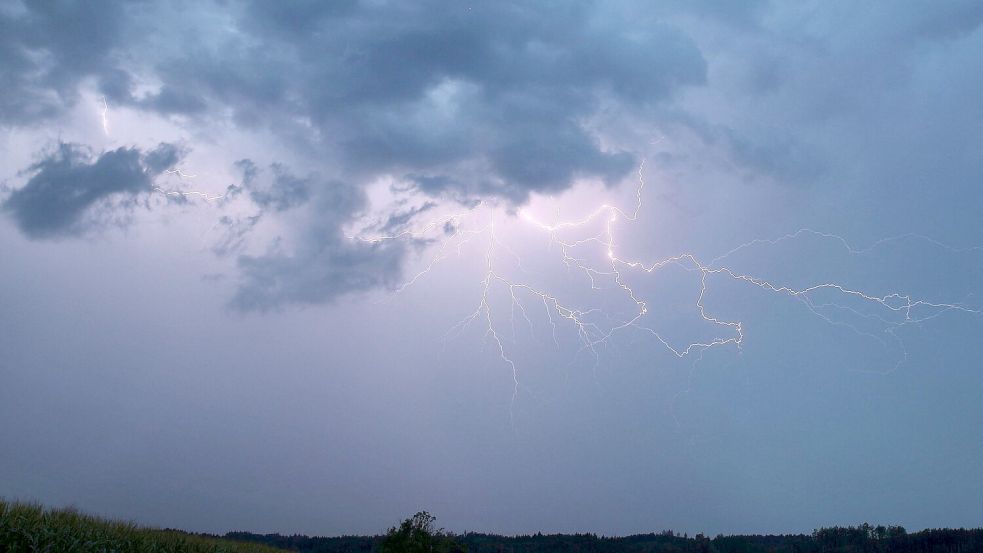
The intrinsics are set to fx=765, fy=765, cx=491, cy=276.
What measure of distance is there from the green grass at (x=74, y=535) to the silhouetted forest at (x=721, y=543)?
4878 centimetres

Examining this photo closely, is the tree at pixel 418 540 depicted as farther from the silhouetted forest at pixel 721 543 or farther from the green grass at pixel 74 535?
the silhouetted forest at pixel 721 543

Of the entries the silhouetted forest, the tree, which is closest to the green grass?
the tree

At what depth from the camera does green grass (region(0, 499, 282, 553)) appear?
11.6 metres

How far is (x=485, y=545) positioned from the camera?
71.8 m

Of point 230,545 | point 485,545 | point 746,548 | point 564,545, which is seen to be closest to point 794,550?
point 746,548

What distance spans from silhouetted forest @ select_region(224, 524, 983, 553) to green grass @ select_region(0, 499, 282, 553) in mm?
48780

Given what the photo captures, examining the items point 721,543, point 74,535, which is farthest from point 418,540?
point 721,543

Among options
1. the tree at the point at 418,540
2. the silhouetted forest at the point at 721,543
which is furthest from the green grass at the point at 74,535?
the silhouetted forest at the point at 721,543

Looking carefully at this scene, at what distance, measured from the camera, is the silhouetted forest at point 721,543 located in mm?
61219

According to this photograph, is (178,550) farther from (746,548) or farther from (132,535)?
(746,548)

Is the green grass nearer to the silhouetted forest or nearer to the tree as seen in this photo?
the tree

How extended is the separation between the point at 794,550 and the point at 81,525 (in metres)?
70.3

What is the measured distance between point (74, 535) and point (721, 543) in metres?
72.1

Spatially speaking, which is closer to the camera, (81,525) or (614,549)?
(81,525)
